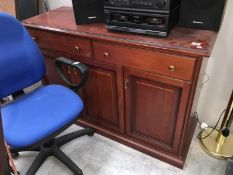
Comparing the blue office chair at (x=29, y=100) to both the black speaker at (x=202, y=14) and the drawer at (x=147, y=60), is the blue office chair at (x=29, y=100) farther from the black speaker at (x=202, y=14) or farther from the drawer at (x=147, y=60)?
the black speaker at (x=202, y=14)

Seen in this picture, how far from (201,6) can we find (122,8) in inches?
16.3

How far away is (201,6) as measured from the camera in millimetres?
1074

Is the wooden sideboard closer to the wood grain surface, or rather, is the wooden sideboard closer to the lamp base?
the lamp base

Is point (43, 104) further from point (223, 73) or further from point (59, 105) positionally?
point (223, 73)

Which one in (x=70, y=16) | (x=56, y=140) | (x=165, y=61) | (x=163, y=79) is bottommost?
(x=56, y=140)

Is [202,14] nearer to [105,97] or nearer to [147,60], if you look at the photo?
[147,60]

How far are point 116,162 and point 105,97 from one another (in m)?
0.48

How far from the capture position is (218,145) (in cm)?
150

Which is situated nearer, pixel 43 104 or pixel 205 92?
pixel 43 104

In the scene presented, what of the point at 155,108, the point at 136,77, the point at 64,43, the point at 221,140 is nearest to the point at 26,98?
the point at 64,43

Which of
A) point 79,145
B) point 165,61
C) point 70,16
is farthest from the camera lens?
point 79,145

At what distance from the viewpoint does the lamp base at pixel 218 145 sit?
4.75 feet

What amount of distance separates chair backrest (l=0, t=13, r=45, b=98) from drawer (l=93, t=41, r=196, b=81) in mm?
404

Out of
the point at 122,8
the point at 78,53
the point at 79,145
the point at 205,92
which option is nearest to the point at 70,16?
the point at 78,53
